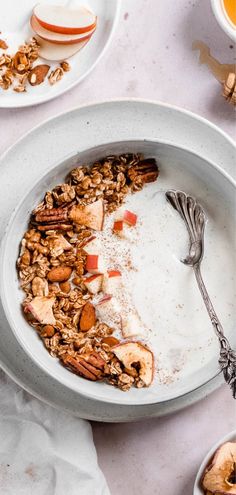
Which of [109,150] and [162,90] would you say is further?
[162,90]

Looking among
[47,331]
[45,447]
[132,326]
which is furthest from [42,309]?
[45,447]

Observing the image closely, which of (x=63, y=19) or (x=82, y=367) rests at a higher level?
A: (x=63, y=19)

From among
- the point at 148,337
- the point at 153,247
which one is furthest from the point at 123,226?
the point at 148,337

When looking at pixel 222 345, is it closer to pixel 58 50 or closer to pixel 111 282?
pixel 111 282

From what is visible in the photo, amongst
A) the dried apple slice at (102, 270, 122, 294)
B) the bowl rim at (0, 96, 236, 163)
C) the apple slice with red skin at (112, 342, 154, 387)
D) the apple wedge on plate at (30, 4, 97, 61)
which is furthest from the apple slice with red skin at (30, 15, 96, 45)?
the apple slice with red skin at (112, 342, 154, 387)

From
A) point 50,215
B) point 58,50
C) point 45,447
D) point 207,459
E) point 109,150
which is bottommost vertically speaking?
point 45,447

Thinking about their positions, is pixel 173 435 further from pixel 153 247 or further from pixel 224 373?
pixel 153 247
